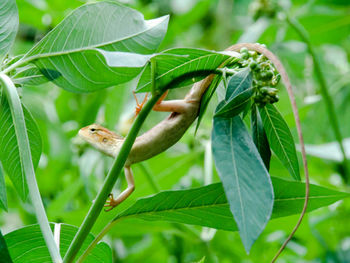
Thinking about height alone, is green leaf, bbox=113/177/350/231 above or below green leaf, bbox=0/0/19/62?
below

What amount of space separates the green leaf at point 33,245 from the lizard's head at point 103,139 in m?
0.18

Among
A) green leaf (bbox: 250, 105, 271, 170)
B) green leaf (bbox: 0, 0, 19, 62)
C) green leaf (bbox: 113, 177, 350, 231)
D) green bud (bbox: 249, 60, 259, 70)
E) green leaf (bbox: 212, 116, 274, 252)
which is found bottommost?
green leaf (bbox: 113, 177, 350, 231)

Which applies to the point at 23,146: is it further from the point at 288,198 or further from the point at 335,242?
the point at 335,242

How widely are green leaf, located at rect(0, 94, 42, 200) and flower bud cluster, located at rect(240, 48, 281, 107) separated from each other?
0.48 meters

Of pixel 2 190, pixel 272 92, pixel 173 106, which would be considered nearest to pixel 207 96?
pixel 173 106

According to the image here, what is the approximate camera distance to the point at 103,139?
1.10 m

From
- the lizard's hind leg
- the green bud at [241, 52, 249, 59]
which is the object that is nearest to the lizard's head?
the lizard's hind leg

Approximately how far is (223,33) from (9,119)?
11.9ft

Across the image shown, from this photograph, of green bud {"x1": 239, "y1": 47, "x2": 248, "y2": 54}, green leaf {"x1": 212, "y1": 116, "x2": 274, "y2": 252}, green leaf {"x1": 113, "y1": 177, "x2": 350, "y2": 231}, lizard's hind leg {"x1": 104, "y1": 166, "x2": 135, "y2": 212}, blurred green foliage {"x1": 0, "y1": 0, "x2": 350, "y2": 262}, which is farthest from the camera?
blurred green foliage {"x1": 0, "y1": 0, "x2": 350, "y2": 262}

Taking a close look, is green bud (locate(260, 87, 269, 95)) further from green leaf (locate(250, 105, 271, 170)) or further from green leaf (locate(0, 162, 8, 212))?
green leaf (locate(0, 162, 8, 212))

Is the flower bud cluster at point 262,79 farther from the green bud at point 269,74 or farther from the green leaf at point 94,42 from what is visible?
the green leaf at point 94,42

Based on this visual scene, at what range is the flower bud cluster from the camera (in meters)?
0.80

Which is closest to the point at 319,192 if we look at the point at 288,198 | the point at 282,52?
the point at 288,198

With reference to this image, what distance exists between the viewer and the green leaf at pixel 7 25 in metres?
1.00
